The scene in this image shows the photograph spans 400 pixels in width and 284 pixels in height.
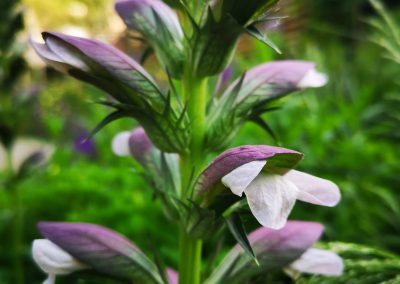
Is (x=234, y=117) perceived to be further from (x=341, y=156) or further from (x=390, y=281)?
(x=341, y=156)

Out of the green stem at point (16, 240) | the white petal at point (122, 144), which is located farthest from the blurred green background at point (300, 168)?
the white petal at point (122, 144)

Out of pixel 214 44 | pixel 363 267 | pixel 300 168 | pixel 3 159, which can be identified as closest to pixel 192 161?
pixel 214 44

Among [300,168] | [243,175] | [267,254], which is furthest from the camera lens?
[300,168]

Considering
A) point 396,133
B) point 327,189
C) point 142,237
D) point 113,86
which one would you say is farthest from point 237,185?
point 396,133

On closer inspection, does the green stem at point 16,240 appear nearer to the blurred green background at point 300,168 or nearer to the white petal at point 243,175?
the blurred green background at point 300,168

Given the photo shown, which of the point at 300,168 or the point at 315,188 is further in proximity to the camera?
the point at 300,168

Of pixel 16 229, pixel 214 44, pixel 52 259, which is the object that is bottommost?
pixel 52 259

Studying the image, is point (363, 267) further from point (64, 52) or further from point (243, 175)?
point (64, 52)

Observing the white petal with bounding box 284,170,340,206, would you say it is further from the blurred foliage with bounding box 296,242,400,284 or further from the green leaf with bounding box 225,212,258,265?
the blurred foliage with bounding box 296,242,400,284
